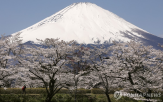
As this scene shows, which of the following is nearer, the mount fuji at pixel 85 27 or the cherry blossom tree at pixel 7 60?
the cherry blossom tree at pixel 7 60

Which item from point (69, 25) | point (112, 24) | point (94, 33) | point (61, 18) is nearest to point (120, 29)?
point (112, 24)

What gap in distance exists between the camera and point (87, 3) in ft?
508

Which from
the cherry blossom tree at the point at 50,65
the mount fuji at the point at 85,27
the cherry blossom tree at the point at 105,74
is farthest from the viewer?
the mount fuji at the point at 85,27

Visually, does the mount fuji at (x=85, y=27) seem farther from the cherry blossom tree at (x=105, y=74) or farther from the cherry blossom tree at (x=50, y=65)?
the cherry blossom tree at (x=50, y=65)

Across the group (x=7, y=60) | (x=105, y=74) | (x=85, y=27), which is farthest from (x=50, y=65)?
(x=85, y=27)

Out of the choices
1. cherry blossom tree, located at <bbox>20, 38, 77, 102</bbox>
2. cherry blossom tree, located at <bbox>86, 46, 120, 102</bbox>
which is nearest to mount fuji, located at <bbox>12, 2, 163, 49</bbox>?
cherry blossom tree, located at <bbox>86, 46, 120, 102</bbox>

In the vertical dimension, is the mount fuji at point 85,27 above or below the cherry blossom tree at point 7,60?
above

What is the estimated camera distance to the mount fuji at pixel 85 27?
12418 centimetres

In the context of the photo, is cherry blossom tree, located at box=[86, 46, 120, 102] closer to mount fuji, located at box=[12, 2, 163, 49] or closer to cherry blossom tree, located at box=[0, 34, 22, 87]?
cherry blossom tree, located at box=[0, 34, 22, 87]

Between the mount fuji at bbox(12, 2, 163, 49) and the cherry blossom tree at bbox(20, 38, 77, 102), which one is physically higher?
the mount fuji at bbox(12, 2, 163, 49)

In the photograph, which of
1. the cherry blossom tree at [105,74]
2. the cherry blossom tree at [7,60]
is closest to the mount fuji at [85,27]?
the cherry blossom tree at [7,60]

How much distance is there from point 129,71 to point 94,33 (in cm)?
11884

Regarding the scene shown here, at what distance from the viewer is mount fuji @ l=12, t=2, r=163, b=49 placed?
12418cm

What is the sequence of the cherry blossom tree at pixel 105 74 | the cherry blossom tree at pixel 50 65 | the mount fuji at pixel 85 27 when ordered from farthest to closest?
the mount fuji at pixel 85 27
the cherry blossom tree at pixel 105 74
the cherry blossom tree at pixel 50 65
